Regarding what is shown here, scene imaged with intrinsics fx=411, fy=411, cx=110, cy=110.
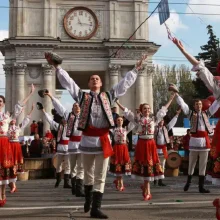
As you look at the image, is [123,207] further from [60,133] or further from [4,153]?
[60,133]

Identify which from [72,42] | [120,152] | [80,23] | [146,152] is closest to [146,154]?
[146,152]

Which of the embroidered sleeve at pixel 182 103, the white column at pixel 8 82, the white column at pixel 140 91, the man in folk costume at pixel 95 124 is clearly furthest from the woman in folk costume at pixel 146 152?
the white column at pixel 8 82

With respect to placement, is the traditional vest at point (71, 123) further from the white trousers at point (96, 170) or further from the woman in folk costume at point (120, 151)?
the white trousers at point (96, 170)

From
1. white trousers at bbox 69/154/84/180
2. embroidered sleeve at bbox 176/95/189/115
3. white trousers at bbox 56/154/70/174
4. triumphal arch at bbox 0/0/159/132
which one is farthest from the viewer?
triumphal arch at bbox 0/0/159/132

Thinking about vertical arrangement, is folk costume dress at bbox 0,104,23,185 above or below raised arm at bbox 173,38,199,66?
below

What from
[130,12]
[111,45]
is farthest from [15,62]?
[130,12]

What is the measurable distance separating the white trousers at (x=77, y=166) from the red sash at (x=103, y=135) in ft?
9.98

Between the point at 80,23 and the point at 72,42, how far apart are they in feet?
6.27

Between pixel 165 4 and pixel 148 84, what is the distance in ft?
83.7

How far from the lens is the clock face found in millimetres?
35000

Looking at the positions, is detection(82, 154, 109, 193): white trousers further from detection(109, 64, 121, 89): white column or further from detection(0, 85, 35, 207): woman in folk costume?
detection(109, 64, 121, 89): white column

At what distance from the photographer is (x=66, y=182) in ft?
38.0

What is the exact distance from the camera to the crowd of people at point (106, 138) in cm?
648

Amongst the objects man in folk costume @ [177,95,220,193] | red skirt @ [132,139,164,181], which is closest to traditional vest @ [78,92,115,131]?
red skirt @ [132,139,164,181]
